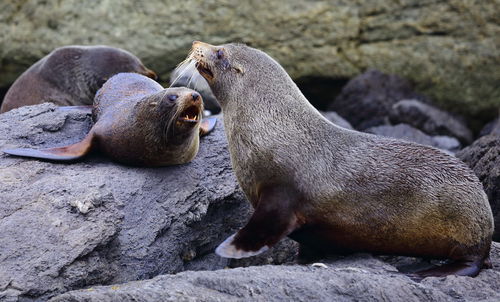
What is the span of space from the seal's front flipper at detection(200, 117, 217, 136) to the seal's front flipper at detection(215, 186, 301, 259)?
1981mm

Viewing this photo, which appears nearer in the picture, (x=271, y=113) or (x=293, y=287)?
(x=293, y=287)

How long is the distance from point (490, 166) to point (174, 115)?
2710 millimetres

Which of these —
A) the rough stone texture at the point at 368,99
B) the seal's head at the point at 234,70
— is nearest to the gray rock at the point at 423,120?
the rough stone texture at the point at 368,99

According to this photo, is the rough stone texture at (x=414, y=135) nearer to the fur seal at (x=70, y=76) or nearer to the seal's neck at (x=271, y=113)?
the fur seal at (x=70, y=76)

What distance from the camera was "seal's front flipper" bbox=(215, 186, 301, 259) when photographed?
18.2 ft

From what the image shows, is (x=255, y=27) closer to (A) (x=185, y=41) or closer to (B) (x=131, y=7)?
(A) (x=185, y=41)

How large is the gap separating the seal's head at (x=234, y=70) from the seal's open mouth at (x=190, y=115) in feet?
0.72

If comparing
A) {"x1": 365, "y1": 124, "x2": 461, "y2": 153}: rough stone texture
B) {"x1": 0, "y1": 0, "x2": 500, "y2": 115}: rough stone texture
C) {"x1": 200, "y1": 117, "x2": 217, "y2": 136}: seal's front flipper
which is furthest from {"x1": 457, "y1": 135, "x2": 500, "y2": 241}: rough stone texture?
{"x1": 0, "y1": 0, "x2": 500, "y2": 115}: rough stone texture

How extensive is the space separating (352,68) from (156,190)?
7.43 meters

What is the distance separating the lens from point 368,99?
41.3 ft

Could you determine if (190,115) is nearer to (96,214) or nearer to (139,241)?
(139,241)

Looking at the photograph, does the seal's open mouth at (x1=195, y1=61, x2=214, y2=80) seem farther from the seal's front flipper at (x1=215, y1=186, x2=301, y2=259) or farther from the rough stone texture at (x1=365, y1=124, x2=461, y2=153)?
the rough stone texture at (x1=365, y1=124, x2=461, y2=153)

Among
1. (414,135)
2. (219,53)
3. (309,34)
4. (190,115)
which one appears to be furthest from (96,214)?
(309,34)

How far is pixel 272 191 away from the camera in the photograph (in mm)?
5863
